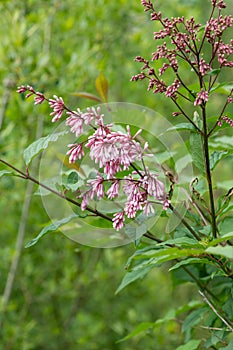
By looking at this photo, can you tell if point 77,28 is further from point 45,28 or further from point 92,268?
point 92,268

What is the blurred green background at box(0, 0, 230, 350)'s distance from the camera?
1719 millimetres

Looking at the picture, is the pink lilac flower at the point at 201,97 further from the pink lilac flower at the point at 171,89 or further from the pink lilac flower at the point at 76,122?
the pink lilac flower at the point at 76,122

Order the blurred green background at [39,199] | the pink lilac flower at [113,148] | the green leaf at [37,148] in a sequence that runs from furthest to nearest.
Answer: the blurred green background at [39,199] → the green leaf at [37,148] → the pink lilac flower at [113,148]

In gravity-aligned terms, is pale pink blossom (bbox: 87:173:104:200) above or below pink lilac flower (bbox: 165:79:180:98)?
below

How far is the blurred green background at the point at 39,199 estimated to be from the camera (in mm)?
1719

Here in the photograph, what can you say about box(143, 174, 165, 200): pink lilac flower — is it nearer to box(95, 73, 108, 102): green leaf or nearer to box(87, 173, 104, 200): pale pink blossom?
box(87, 173, 104, 200): pale pink blossom

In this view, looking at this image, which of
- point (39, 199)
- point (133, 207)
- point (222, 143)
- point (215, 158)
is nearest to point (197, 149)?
point (215, 158)

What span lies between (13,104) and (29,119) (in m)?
0.16

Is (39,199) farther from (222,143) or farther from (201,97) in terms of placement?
(201,97)

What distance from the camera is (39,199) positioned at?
2.10 meters

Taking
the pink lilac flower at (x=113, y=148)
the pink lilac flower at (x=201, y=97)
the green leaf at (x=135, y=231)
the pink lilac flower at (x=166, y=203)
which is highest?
the pink lilac flower at (x=201, y=97)

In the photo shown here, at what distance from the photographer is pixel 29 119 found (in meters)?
1.87

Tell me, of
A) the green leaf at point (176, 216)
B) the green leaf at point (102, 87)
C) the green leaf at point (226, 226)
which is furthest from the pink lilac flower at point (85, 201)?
the green leaf at point (102, 87)

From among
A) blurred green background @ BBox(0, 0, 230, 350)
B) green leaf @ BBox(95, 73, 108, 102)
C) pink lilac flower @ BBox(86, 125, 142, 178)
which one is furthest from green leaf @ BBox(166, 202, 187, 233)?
blurred green background @ BBox(0, 0, 230, 350)
